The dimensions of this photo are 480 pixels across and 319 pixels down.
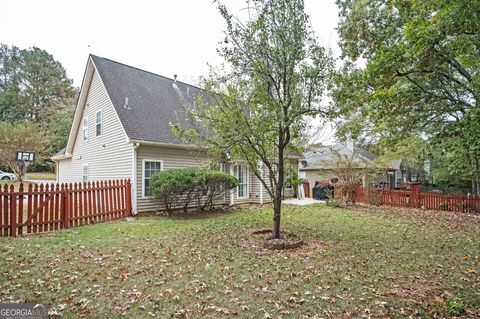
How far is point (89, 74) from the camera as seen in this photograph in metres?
13.4

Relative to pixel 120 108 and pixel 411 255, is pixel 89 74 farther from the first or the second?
pixel 411 255

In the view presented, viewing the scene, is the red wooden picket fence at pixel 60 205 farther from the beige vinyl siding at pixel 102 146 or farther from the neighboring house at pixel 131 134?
the beige vinyl siding at pixel 102 146

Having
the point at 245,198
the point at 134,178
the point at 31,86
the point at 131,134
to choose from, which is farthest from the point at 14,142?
the point at 245,198

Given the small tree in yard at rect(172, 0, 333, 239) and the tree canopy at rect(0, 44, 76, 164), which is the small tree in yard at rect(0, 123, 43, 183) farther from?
the small tree in yard at rect(172, 0, 333, 239)

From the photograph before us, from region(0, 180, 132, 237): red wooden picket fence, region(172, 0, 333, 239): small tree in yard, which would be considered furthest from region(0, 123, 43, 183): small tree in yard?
region(172, 0, 333, 239): small tree in yard

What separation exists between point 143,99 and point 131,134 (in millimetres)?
3154

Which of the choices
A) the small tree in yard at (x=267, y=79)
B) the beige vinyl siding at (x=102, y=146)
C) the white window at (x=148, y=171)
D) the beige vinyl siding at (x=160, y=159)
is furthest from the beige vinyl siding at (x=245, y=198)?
the small tree in yard at (x=267, y=79)

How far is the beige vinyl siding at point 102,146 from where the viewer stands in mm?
11602

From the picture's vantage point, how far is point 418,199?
14.0 m

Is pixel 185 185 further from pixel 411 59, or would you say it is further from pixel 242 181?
pixel 411 59

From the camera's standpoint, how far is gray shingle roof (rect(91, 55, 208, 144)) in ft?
38.1

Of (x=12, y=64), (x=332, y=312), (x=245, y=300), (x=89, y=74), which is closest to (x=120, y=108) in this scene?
(x=89, y=74)

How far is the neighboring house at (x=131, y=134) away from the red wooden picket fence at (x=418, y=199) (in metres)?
5.61

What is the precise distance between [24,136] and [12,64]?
70.5 feet
